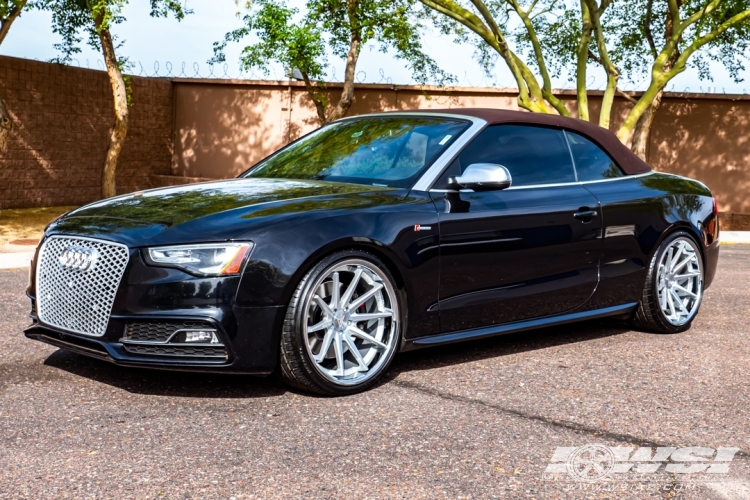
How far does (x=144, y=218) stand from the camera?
5.06 metres

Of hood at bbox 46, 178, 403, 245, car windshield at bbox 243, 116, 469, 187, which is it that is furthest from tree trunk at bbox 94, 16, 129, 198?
hood at bbox 46, 178, 403, 245

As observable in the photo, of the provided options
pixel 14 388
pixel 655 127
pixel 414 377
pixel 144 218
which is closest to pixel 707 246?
pixel 414 377

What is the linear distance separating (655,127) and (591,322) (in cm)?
1542

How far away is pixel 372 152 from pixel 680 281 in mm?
2672

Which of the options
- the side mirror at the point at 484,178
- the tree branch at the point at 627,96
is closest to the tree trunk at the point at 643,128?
the tree branch at the point at 627,96

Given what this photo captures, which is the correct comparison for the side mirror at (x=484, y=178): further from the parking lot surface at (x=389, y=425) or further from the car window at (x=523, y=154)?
the parking lot surface at (x=389, y=425)

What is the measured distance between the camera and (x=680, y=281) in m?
7.23

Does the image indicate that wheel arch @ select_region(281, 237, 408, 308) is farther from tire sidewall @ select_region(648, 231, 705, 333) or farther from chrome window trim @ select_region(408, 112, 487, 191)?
tire sidewall @ select_region(648, 231, 705, 333)

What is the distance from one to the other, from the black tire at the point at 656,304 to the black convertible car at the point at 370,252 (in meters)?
0.01

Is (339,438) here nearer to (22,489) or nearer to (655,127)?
(22,489)

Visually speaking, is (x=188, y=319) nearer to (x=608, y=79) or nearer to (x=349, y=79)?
(x=349, y=79)

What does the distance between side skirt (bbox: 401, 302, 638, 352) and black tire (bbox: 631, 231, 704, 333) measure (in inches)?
4.3

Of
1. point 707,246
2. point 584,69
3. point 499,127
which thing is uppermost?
point 584,69

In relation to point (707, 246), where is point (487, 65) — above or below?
above
